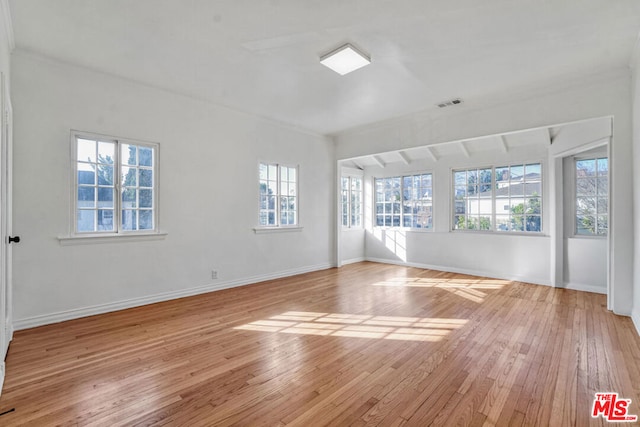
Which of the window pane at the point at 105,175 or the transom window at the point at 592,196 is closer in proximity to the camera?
the window pane at the point at 105,175

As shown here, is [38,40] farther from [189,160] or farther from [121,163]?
[189,160]

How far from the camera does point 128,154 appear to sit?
3.94m

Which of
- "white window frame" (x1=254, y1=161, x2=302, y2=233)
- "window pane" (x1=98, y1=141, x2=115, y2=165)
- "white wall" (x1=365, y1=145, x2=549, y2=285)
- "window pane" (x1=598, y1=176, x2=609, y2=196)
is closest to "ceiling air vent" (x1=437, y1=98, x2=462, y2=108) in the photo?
"white wall" (x1=365, y1=145, x2=549, y2=285)

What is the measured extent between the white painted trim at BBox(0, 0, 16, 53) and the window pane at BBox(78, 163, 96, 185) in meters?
1.26

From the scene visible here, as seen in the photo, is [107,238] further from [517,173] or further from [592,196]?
[592,196]

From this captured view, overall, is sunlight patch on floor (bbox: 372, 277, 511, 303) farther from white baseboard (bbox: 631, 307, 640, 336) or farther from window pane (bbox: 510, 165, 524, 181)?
window pane (bbox: 510, 165, 524, 181)

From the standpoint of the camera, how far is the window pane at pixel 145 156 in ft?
13.3

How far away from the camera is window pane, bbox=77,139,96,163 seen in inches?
141

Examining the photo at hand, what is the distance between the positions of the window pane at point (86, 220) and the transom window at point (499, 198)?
6172 mm

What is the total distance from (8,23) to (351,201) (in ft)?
20.2

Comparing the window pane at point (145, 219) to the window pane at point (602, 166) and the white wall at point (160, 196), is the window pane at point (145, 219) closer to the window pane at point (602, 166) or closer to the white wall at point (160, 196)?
the white wall at point (160, 196)

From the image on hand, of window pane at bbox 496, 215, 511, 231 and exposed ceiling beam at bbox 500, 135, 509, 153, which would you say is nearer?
exposed ceiling beam at bbox 500, 135, 509, 153

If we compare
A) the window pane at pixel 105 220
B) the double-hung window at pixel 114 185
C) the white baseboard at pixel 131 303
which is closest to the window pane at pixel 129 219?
the double-hung window at pixel 114 185

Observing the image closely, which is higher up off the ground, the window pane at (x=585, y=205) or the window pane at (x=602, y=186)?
the window pane at (x=602, y=186)
